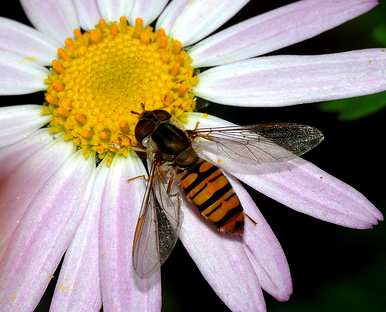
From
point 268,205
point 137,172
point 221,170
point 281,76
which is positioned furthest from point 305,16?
point 268,205

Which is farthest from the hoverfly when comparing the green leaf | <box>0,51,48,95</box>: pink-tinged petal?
the green leaf

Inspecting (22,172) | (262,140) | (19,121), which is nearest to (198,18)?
(262,140)

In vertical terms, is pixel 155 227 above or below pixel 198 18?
below

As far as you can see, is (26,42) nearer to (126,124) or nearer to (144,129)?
(126,124)

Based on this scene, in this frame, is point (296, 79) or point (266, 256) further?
point (296, 79)

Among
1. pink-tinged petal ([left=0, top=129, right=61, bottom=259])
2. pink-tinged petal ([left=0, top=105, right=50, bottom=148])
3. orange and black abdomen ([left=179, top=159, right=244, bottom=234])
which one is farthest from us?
pink-tinged petal ([left=0, top=105, right=50, bottom=148])

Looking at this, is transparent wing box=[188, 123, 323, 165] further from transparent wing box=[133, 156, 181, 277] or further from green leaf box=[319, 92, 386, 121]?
green leaf box=[319, 92, 386, 121]
